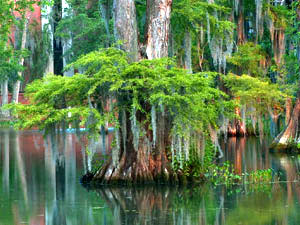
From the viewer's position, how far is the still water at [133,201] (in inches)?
416

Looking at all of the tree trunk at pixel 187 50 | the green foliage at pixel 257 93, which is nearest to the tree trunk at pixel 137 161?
the tree trunk at pixel 187 50

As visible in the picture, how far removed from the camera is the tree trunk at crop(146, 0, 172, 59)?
50.7 feet

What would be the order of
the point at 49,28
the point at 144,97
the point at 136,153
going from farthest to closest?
the point at 49,28
the point at 136,153
the point at 144,97

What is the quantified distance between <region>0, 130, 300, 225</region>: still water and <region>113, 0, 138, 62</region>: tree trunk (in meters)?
2.50

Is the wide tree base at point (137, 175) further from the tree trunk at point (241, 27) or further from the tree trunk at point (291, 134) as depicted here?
the tree trunk at point (241, 27)

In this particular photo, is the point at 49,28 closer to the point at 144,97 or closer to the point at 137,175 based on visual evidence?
the point at 137,175

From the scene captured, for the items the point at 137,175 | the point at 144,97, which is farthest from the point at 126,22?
the point at 137,175

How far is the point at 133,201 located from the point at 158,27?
4.71 meters

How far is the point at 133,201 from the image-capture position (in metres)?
12.4

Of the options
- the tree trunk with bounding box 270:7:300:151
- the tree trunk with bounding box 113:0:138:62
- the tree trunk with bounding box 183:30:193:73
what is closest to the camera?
the tree trunk with bounding box 113:0:138:62

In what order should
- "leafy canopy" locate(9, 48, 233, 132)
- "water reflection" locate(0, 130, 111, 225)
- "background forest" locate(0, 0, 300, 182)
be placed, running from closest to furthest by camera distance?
1. "water reflection" locate(0, 130, 111, 225)
2. "leafy canopy" locate(9, 48, 233, 132)
3. "background forest" locate(0, 0, 300, 182)

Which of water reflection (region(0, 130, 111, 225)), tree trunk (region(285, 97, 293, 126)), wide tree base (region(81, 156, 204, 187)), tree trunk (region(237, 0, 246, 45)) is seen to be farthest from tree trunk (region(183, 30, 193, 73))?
tree trunk (region(237, 0, 246, 45))

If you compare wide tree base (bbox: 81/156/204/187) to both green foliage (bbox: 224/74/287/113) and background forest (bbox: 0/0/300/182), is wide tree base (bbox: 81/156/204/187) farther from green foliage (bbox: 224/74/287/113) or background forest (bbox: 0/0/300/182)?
green foliage (bbox: 224/74/287/113)

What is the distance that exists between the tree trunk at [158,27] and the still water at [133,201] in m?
2.79
